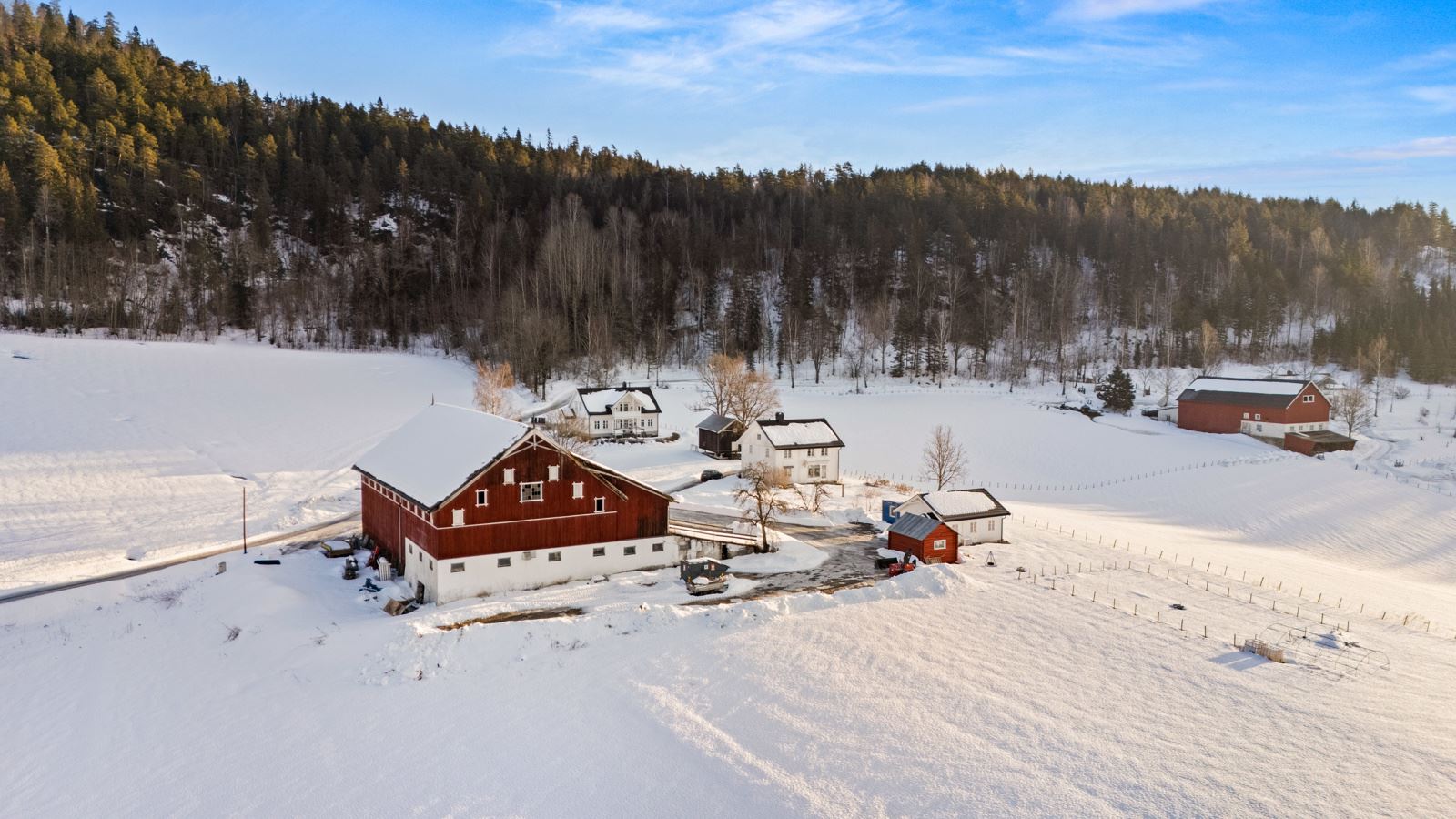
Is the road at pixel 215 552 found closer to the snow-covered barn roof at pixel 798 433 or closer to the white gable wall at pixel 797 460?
the white gable wall at pixel 797 460

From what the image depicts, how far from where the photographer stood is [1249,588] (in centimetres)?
2736

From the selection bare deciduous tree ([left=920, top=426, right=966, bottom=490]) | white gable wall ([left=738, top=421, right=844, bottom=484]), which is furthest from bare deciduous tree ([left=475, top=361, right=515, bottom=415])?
bare deciduous tree ([left=920, top=426, right=966, bottom=490])

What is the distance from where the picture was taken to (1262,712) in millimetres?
16188

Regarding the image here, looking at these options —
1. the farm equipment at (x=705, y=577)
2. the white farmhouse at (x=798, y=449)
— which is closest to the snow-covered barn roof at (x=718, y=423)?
the white farmhouse at (x=798, y=449)

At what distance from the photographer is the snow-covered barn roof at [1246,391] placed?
60125mm

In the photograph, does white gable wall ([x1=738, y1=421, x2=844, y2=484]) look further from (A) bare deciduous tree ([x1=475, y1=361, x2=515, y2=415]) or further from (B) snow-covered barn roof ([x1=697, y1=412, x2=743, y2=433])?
(A) bare deciduous tree ([x1=475, y1=361, x2=515, y2=415])

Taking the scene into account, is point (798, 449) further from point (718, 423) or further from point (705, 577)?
point (705, 577)

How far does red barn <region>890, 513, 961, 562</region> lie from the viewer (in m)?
29.2

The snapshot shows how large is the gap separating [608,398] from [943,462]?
90.3 feet

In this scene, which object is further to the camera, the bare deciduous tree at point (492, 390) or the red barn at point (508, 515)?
the bare deciduous tree at point (492, 390)

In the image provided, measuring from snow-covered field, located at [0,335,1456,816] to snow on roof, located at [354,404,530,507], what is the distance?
3970mm

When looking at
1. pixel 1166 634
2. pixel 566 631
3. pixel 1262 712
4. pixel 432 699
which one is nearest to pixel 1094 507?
pixel 1166 634

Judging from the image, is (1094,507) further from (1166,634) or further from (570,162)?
(570,162)

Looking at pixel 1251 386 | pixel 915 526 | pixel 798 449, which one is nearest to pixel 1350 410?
pixel 1251 386
